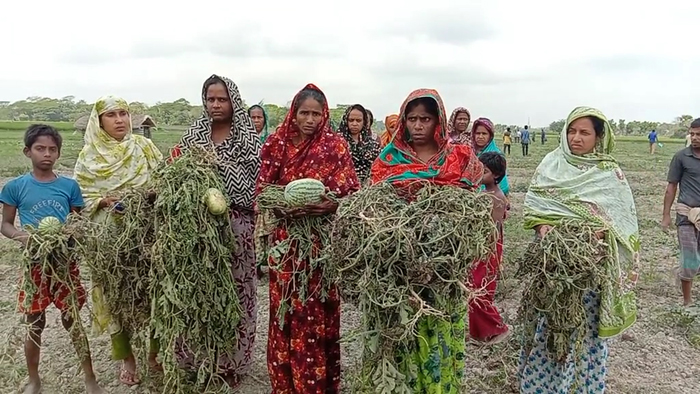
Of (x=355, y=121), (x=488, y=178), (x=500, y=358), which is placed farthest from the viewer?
(x=355, y=121)

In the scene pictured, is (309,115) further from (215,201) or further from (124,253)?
(124,253)

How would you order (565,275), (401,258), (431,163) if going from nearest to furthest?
(401,258) < (565,275) < (431,163)

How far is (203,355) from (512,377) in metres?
2.53

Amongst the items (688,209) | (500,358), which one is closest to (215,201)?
(500,358)

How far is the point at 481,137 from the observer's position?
6.04 metres

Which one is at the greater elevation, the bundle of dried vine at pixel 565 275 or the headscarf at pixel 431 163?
the headscarf at pixel 431 163

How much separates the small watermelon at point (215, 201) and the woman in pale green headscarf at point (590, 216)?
2072 mm

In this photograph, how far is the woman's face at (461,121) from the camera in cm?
662

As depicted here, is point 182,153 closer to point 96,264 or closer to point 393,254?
point 96,264

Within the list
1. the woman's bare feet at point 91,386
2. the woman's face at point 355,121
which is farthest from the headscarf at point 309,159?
the woman's face at point 355,121

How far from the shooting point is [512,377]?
169 inches

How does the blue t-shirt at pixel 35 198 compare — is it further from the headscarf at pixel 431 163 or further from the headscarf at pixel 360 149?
the headscarf at pixel 360 149

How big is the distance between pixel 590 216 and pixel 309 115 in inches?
76.5

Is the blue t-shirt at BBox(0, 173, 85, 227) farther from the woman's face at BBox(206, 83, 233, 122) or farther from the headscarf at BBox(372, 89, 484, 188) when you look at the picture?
the headscarf at BBox(372, 89, 484, 188)
